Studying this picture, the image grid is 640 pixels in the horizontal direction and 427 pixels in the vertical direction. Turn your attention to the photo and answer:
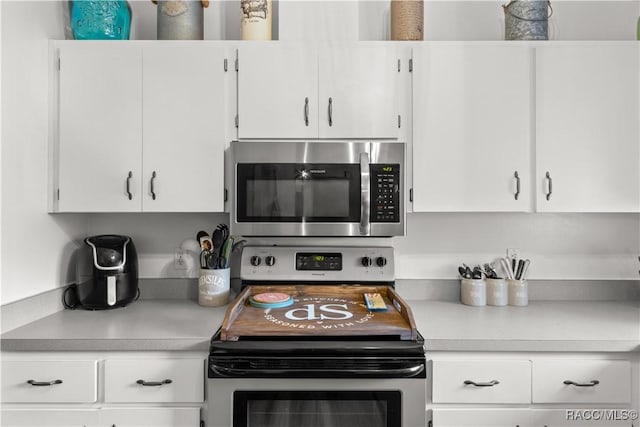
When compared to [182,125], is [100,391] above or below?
below

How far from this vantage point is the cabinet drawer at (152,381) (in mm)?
1478

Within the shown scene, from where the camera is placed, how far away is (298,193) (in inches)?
72.3

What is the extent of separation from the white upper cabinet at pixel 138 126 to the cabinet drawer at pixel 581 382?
4.78ft

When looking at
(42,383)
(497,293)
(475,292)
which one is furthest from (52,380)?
(497,293)

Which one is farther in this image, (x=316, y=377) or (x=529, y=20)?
(x=529, y=20)

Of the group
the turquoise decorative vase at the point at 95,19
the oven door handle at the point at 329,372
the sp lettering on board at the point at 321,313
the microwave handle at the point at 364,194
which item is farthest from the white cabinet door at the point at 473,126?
the turquoise decorative vase at the point at 95,19

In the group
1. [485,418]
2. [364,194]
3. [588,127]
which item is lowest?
[485,418]

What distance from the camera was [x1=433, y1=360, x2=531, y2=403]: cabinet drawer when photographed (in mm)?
1479

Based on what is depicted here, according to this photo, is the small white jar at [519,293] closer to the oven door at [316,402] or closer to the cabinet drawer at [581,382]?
the cabinet drawer at [581,382]

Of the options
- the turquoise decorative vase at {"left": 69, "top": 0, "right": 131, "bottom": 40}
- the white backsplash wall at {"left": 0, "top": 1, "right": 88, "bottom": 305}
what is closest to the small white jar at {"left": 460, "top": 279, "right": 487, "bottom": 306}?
the white backsplash wall at {"left": 0, "top": 1, "right": 88, "bottom": 305}

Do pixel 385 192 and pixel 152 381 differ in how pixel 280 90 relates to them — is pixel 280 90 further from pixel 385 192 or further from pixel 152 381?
pixel 152 381

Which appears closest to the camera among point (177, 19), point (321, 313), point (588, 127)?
point (321, 313)

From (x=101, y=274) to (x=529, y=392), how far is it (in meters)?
1.77

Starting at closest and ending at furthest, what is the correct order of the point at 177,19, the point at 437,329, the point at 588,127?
the point at 437,329, the point at 588,127, the point at 177,19
